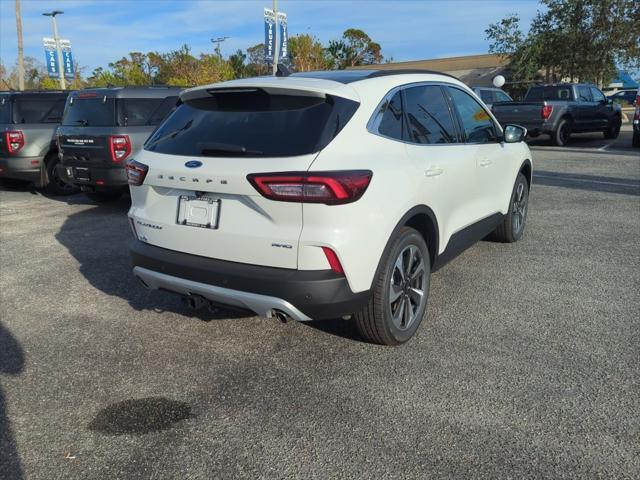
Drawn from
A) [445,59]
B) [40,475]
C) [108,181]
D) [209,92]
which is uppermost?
[445,59]

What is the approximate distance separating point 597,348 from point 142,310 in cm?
331

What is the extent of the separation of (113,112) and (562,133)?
13352mm

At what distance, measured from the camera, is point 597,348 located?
141 inches

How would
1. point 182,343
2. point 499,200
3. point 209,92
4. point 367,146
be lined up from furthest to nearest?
point 499,200, point 182,343, point 209,92, point 367,146

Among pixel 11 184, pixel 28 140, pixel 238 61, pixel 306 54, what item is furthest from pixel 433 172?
pixel 238 61

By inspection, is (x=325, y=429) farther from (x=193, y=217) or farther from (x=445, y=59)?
(x=445, y=59)

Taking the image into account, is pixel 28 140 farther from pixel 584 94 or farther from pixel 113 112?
pixel 584 94

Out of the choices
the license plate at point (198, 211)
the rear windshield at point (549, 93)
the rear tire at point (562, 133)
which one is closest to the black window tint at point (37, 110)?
the license plate at point (198, 211)

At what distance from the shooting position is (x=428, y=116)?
4004mm

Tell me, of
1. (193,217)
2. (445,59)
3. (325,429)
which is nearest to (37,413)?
(193,217)

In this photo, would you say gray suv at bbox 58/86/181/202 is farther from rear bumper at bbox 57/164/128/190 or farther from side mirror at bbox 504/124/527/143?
side mirror at bbox 504/124/527/143

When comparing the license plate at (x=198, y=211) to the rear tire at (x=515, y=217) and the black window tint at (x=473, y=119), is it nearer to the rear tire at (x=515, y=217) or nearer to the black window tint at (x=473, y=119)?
the black window tint at (x=473, y=119)

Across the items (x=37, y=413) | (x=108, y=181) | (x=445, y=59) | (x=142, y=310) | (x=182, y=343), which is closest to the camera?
(x=37, y=413)

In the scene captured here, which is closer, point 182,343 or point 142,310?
point 182,343
